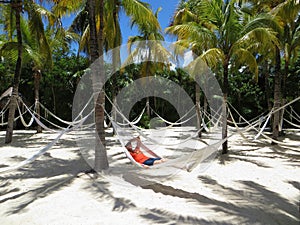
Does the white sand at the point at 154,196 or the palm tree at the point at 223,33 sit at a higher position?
the palm tree at the point at 223,33

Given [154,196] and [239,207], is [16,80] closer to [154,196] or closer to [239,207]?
[154,196]

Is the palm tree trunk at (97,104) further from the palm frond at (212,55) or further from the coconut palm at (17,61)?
the coconut palm at (17,61)

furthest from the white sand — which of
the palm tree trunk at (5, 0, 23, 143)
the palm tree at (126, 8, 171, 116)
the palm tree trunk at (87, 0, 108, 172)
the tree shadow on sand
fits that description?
the palm tree at (126, 8, 171, 116)

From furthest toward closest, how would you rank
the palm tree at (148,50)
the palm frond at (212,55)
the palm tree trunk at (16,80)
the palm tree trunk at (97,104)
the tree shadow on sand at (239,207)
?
1. the palm tree at (148,50)
2. the palm tree trunk at (16,80)
3. the palm frond at (212,55)
4. the palm tree trunk at (97,104)
5. the tree shadow on sand at (239,207)

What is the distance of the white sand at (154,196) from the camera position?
234cm

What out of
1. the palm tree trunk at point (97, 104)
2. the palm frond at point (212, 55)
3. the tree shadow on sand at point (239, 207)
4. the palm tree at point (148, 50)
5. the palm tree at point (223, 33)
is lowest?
the tree shadow on sand at point (239, 207)

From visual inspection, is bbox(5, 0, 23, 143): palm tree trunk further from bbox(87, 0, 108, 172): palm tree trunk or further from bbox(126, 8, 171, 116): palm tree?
bbox(126, 8, 171, 116): palm tree

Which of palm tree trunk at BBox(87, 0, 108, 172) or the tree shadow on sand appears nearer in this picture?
the tree shadow on sand

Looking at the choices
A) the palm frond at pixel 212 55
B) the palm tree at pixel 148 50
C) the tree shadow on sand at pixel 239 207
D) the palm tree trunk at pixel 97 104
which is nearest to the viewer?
the tree shadow on sand at pixel 239 207

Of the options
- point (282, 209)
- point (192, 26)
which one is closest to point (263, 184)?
point (282, 209)

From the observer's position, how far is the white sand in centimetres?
234

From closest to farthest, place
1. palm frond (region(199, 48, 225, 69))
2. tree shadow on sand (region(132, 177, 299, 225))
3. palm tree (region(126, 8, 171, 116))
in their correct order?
1. tree shadow on sand (region(132, 177, 299, 225))
2. palm frond (region(199, 48, 225, 69))
3. palm tree (region(126, 8, 171, 116))

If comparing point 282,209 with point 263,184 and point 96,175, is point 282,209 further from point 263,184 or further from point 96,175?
point 96,175

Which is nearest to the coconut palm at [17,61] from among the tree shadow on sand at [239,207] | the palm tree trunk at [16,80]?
the palm tree trunk at [16,80]
